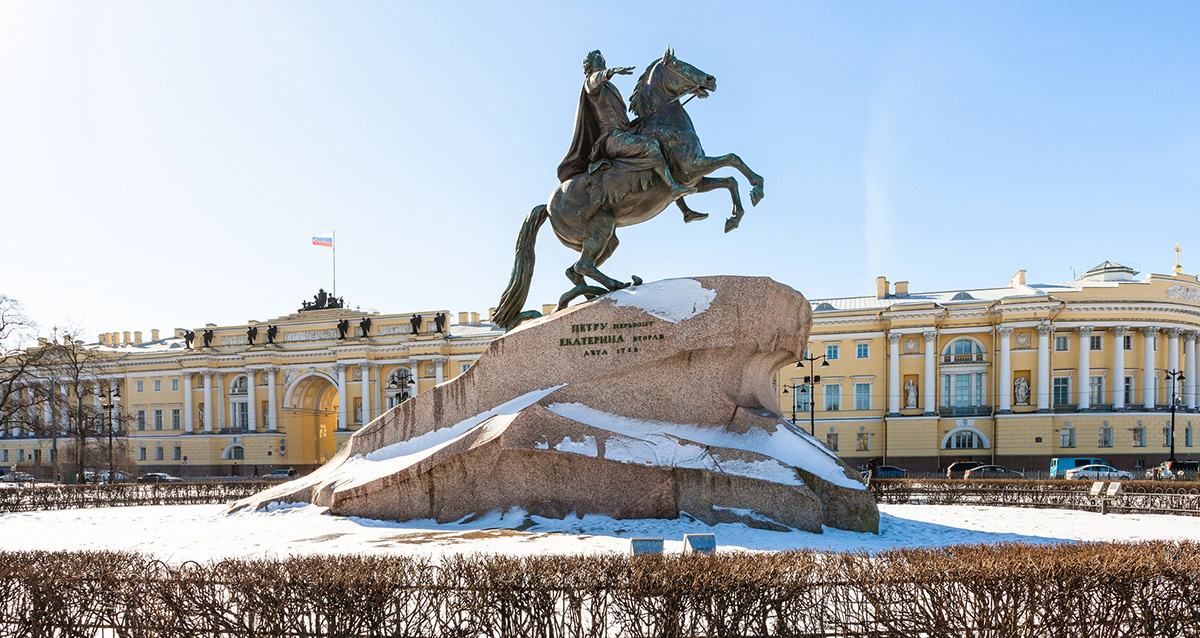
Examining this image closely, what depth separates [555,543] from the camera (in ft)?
26.1

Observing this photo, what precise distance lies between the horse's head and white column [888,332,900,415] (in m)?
43.1

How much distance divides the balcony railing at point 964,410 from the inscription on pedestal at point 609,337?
44.5 m

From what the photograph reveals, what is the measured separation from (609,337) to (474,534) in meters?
2.89

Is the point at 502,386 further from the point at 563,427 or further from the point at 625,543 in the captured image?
the point at 625,543

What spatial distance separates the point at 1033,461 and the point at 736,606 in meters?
48.8

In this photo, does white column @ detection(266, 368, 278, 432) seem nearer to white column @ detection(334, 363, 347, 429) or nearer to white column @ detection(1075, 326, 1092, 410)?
white column @ detection(334, 363, 347, 429)

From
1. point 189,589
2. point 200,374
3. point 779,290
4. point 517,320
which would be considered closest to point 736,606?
point 189,589

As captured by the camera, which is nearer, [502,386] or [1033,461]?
[502,386]

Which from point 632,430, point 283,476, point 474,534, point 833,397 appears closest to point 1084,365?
point 833,397

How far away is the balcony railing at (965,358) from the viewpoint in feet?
164

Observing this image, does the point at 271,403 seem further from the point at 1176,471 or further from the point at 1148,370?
the point at 1148,370

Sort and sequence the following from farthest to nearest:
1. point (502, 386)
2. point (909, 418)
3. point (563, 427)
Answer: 1. point (909, 418)
2. point (502, 386)
3. point (563, 427)

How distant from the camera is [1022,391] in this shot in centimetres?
4878

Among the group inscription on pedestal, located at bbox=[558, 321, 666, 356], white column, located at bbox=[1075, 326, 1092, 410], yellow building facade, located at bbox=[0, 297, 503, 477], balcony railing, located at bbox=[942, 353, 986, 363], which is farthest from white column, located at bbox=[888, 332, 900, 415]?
inscription on pedestal, located at bbox=[558, 321, 666, 356]
